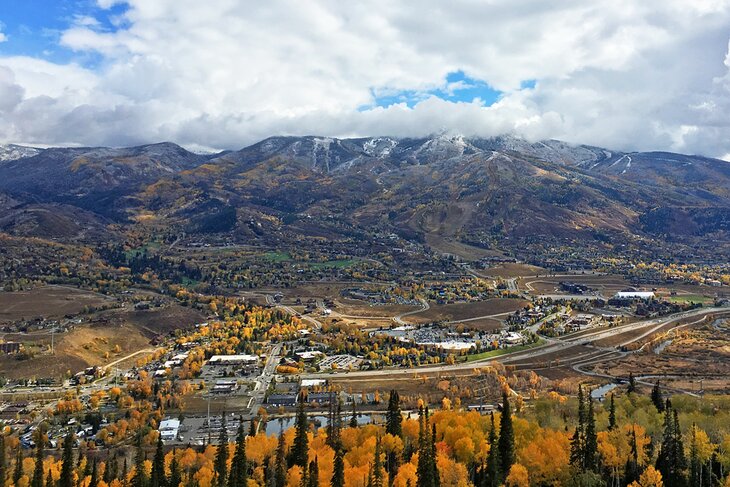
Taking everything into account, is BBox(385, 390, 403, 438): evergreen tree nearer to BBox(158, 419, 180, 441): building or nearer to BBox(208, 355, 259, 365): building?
BBox(158, 419, 180, 441): building

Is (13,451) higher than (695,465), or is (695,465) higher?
(695,465)

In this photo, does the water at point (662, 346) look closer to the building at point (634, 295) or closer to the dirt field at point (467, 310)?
the dirt field at point (467, 310)

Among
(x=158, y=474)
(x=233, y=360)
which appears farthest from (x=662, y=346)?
(x=158, y=474)

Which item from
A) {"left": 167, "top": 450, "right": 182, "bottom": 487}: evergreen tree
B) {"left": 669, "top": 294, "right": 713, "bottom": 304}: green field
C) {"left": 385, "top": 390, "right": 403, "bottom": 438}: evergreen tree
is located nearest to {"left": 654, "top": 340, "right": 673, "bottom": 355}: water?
{"left": 669, "top": 294, "right": 713, "bottom": 304}: green field

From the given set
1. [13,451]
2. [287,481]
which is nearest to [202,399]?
[13,451]

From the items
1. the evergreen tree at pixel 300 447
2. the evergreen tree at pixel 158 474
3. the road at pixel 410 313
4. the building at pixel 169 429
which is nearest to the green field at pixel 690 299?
the road at pixel 410 313

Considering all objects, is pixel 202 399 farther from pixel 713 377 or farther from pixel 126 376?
pixel 713 377
